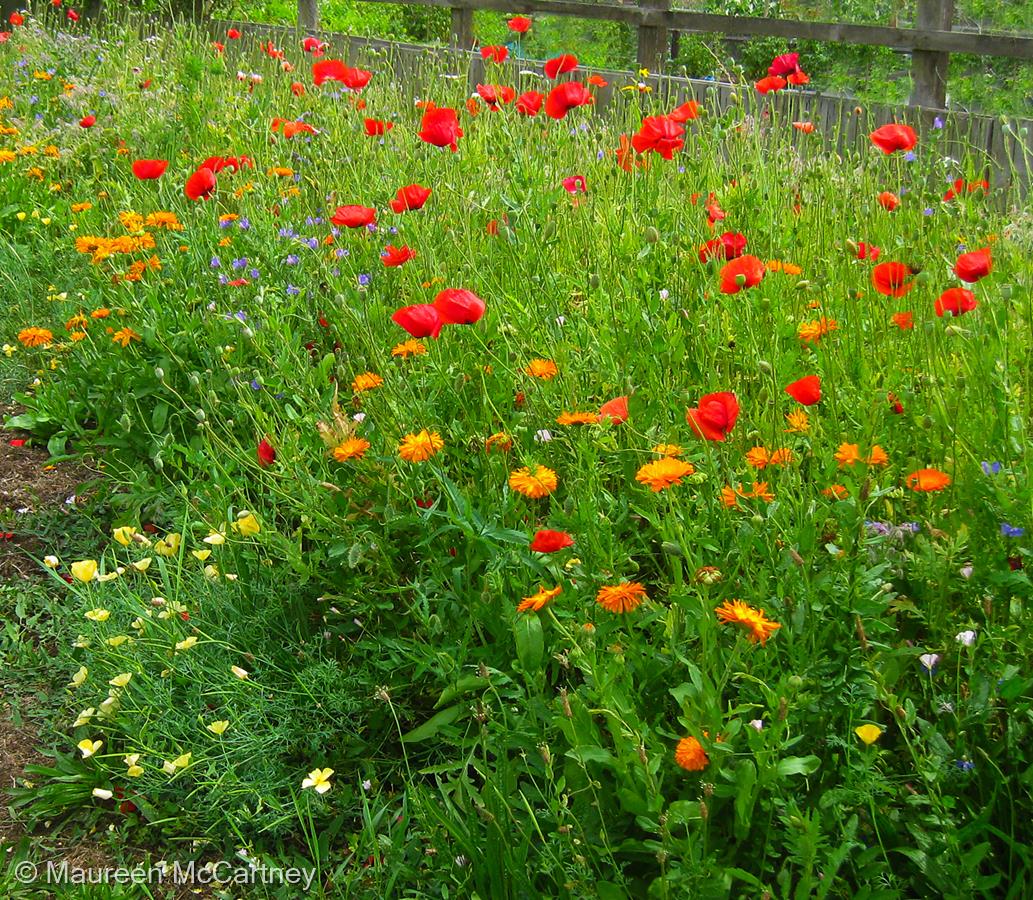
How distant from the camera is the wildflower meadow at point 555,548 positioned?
156 centimetres

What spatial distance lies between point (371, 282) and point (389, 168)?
0.92 meters

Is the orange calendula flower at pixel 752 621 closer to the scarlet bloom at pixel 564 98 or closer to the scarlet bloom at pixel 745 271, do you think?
the scarlet bloom at pixel 745 271

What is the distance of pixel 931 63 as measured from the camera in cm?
553

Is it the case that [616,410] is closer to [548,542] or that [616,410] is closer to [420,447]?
[548,542]

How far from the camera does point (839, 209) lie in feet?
11.0

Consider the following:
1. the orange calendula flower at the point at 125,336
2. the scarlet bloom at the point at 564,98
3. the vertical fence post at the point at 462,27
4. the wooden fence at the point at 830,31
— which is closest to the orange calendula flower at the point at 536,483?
the scarlet bloom at the point at 564,98

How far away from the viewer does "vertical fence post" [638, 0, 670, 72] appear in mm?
6676

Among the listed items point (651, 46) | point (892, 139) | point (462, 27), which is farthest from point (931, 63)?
point (892, 139)

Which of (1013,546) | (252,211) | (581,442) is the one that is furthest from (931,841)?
(252,211)

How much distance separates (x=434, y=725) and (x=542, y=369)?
78cm

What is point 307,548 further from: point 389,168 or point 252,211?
point 389,168

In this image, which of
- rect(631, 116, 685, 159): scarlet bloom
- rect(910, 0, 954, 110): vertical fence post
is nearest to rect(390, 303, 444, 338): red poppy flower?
rect(631, 116, 685, 159): scarlet bloom

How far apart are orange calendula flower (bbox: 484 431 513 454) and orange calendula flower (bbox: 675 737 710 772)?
809 millimetres

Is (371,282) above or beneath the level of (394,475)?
above
